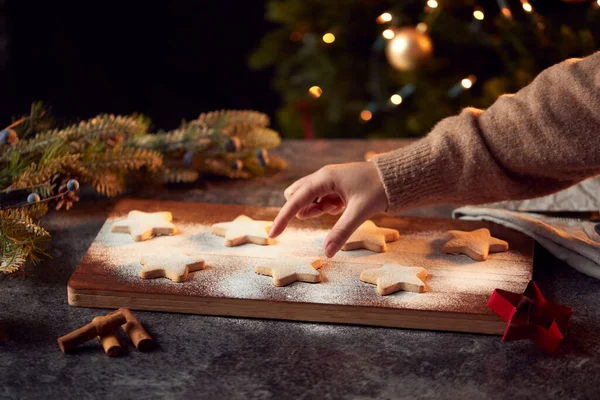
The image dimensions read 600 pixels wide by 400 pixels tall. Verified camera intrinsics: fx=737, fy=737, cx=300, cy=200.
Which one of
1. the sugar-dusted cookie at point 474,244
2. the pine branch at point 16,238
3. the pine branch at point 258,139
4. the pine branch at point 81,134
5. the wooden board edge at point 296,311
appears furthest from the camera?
the pine branch at point 258,139

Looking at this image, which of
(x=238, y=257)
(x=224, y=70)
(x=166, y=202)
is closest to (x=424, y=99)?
(x=224, y=70)

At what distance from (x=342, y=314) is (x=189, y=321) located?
25cm

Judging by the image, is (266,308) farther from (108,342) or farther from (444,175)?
(444,175)

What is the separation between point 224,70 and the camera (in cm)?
370

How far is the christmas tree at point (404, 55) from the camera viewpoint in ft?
7.95

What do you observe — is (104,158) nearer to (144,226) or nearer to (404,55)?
(144,226)

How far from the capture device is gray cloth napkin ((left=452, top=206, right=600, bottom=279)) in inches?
54.7

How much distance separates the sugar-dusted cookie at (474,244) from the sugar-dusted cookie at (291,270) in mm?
271

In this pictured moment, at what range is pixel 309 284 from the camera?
1279mm

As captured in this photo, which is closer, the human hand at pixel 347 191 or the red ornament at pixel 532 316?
the red ornament at pixel 532 316

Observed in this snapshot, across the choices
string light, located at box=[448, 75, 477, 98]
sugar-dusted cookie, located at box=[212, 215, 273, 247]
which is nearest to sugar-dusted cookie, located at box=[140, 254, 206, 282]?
sugar-dusted cookie, located at box=[212, 215, 273, 247]

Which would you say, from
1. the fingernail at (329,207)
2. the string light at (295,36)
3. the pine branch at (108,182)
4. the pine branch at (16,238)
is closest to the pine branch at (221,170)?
the pine branch at (108,182)

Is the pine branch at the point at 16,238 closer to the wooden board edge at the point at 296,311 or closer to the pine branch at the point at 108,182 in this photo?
the wooden board edge at the point at 296,311

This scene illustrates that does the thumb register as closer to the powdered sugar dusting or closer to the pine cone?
the powdered sugar dusting
